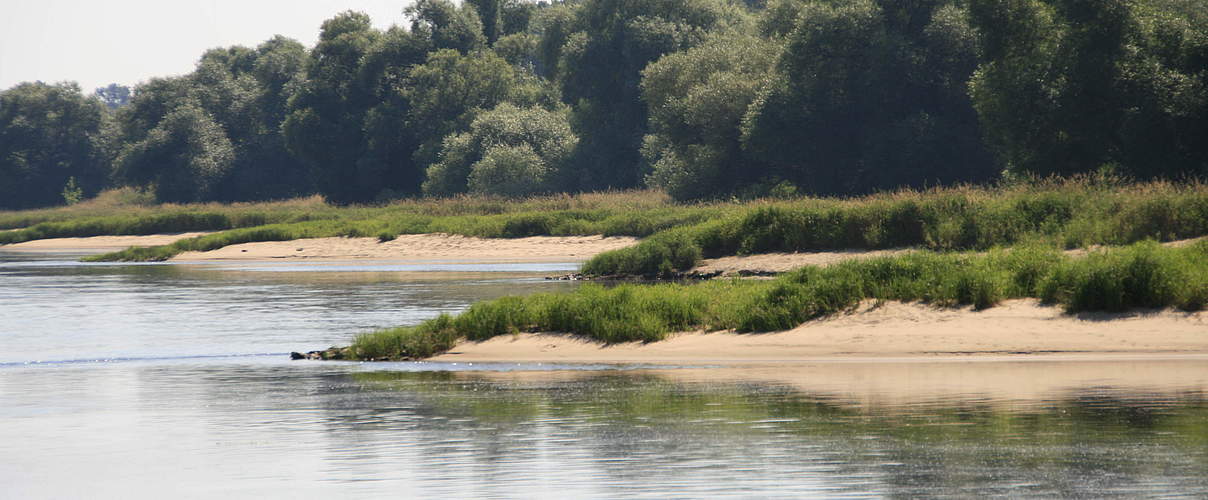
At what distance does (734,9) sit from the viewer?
Result: 9506 cm

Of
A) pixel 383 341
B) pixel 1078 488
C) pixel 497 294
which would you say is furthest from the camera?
pixel 497 294

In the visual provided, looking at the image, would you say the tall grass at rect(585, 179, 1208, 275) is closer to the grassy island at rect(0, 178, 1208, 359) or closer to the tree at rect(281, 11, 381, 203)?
the grassy island at rect(0, 178, 1208, 359)

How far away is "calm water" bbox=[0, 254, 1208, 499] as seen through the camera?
12.4 meters

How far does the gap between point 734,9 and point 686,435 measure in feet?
272

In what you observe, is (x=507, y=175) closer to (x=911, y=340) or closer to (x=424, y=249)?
(x=424, y=249)

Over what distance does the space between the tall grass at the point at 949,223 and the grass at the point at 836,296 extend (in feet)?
29.7

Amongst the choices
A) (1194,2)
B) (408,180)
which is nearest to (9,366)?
(1194,2)

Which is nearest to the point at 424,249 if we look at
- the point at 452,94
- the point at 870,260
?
the point at 452,94

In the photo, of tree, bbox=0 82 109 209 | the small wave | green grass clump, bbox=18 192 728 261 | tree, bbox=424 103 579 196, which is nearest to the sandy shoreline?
green grass clump, bbox=18 192 728 261

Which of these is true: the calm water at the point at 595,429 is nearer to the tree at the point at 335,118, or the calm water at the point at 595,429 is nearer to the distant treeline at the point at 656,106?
the distant treeline at the point at 656,106

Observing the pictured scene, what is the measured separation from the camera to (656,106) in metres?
76.6

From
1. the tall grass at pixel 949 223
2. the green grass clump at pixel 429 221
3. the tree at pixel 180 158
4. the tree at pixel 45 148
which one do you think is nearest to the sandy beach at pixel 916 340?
the tall grass at pixel 949 223

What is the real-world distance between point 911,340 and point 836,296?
2065 millimetres

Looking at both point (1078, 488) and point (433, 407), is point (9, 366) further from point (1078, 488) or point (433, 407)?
point (1078, 488)
